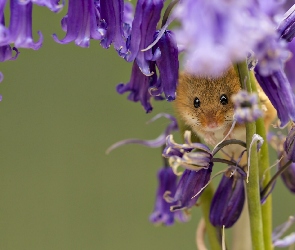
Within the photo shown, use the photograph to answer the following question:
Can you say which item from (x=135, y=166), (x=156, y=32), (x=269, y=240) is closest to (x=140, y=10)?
(x=156, y=32)

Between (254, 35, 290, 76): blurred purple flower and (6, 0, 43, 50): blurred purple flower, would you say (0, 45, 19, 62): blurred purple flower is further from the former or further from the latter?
(254, 35, 290, 76): blurred purple flower

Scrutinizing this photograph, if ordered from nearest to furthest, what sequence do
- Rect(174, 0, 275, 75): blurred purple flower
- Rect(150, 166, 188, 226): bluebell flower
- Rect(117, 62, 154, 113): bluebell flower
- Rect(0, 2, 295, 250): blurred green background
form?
Rect(174, 0, 275, 75): blurred purple flower < Rect(117, 62, 154, 113): bluebell flower < Rect(150, 166, 188, 226): bluebell flower < Rect(0, 2, 295, 250): blurred green background

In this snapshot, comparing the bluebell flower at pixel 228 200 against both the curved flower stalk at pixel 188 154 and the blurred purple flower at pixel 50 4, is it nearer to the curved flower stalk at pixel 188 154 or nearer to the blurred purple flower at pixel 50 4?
the curved flower stalk at pixel 188 154

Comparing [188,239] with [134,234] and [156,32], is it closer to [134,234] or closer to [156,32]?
[134,234]

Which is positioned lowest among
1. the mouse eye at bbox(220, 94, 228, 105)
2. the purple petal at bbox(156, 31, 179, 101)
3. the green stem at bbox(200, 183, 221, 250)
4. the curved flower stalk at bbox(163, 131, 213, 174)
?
the green stem at bbox(200, 183, 221, 250)

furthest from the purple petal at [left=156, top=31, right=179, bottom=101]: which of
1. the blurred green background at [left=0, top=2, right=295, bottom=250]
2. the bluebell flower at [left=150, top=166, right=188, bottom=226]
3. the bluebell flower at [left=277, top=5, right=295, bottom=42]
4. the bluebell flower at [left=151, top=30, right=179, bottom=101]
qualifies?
the blurred green background at [left=0, top=2, right=295, bottom=250]

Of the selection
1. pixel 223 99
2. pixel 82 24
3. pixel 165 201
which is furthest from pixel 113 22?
pixel 165 201
